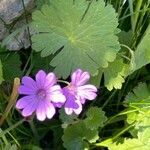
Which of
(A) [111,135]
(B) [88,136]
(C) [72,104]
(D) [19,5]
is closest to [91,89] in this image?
(C) [72,104]

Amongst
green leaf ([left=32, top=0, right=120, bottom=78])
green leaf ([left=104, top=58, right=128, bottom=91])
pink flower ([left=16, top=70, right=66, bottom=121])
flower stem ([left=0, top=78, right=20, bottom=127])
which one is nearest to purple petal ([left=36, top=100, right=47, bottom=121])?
pink flower ([left=16, top=70, right=66, bottom=121])

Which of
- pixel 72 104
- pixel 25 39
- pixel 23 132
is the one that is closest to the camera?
pixel 72 104

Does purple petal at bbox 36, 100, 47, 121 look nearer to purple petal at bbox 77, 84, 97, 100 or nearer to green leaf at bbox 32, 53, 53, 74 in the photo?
purple petal at bbox 77, 84, 97, 100

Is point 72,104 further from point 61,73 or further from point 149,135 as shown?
point 149,135

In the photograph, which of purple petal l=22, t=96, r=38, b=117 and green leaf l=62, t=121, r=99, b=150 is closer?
purple petal l=22, t=96, r=38, b=117

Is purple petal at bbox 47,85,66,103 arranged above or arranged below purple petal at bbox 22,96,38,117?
above

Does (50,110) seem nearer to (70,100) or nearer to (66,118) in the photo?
(70,100)
